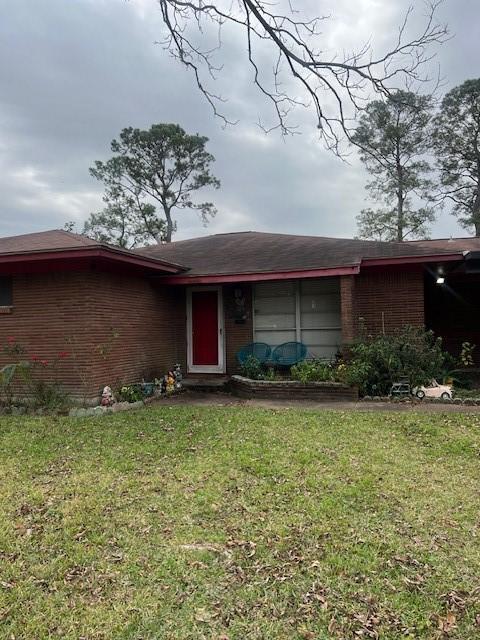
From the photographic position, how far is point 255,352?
1042cm

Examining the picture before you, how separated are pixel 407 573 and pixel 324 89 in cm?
627

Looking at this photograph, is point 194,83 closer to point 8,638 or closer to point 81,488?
point 81,488

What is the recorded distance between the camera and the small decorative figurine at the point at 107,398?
7859 mm

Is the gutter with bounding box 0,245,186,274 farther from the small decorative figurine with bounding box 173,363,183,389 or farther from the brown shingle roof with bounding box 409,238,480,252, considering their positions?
the brown shingle roof with bounding box 409,238,480,252

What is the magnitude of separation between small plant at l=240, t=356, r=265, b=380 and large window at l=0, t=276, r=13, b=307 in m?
4.73

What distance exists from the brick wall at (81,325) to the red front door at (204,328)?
1.94m

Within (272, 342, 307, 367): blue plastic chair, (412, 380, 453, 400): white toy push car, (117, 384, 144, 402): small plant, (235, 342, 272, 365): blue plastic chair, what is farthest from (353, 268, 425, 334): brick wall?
(117, 384, 144, 402): small plant

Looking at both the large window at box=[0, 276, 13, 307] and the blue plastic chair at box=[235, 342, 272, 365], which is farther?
the blue plastic chair at box=[235, 342, 272, 365]

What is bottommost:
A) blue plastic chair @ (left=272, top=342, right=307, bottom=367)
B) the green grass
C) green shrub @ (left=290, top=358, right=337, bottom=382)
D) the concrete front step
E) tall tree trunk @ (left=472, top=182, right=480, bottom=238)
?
the green grass

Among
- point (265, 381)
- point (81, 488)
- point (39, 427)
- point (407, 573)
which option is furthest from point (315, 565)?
point (265, 381)

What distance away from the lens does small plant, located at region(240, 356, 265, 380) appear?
960cm

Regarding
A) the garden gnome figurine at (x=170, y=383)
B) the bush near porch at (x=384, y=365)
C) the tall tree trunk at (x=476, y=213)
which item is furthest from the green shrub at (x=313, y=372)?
the tall tree trunk at (x=476, y=213)

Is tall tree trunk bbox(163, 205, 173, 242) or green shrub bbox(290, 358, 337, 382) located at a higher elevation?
tall tree trunk bbox(163, 205, 173, 242)

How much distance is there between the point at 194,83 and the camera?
688 centimetres
